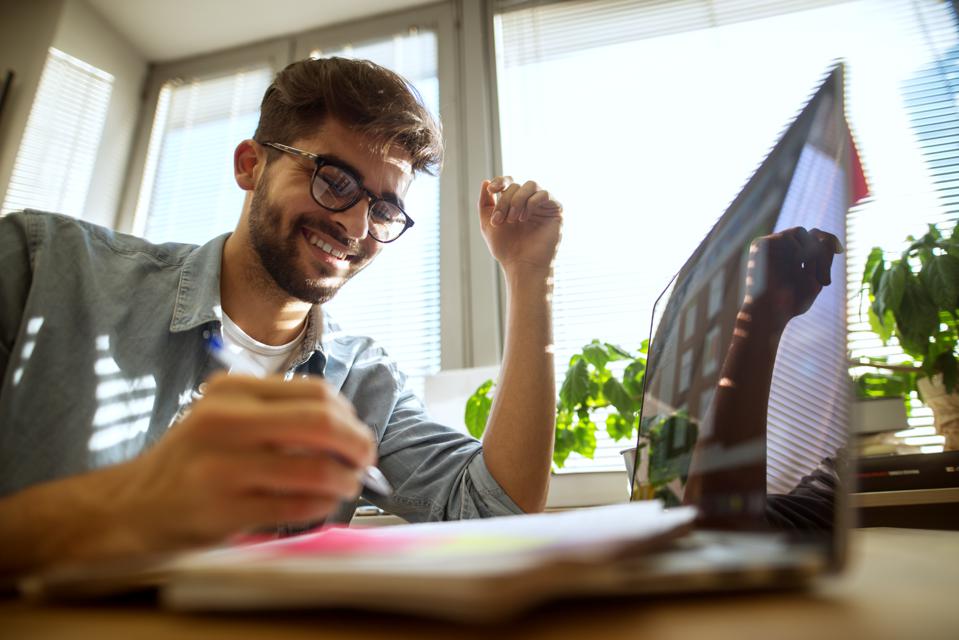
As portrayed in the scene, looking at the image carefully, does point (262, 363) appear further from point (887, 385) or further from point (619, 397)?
point (887, 385)

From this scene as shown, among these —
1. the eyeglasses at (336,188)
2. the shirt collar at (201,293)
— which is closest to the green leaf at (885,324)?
the eyeglasses at (336,188)

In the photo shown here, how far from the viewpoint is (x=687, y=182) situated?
169cm

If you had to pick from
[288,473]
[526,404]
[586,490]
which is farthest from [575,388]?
[288,473]

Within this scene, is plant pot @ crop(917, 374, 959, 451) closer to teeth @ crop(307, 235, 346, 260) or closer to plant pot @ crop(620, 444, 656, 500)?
plant pot @ crop(620, 444, 656, 500)

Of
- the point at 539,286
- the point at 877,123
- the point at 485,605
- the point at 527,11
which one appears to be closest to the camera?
the point at 485,605

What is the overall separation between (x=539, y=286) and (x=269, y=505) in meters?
0.66

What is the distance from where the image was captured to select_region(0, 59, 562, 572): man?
0.26 metres

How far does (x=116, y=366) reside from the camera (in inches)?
27.4

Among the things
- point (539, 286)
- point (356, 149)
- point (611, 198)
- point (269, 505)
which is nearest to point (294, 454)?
point (269, 505)

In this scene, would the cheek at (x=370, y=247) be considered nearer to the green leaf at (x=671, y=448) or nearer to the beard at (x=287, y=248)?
the beard at (x=287, y=248)

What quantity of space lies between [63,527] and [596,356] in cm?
112

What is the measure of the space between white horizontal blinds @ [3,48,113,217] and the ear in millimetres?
1327

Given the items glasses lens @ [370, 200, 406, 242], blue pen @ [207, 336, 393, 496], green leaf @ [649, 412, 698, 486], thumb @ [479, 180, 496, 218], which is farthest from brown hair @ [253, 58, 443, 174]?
green leaf @ [649, 412, 698, 486]

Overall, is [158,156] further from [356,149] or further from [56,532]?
[56,532]
